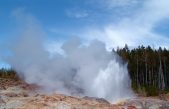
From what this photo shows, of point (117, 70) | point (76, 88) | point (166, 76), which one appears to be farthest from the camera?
point (166, 76)

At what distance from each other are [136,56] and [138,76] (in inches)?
200

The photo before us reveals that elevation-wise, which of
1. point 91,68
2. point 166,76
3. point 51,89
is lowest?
point 51,89

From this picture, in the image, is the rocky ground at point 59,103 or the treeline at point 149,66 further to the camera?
the treeline at point 149,66

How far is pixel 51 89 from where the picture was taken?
4641 cm

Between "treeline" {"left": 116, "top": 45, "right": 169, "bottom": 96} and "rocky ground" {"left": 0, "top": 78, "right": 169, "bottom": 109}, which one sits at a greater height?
"treeline" {"left": 116, "top": 45, "right": 169, "bottom": 96}

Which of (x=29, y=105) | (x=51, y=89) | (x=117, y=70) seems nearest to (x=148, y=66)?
(x=117, y=70)

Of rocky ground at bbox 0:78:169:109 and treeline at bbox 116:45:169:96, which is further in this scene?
treeline at bbox 116:45:169:96

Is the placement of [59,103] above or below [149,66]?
below

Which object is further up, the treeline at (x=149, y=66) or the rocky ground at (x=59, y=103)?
the treeline at (x=149, y=66)

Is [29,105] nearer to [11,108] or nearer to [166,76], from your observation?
[11,108]

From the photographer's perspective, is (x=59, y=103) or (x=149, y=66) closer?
(x=59, y=103)

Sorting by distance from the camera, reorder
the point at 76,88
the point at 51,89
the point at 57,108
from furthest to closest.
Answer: the point at 76,88, the point at 51,89, the point at 57,108

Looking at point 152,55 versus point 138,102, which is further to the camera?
point 152,55

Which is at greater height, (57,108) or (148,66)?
(148,66)
